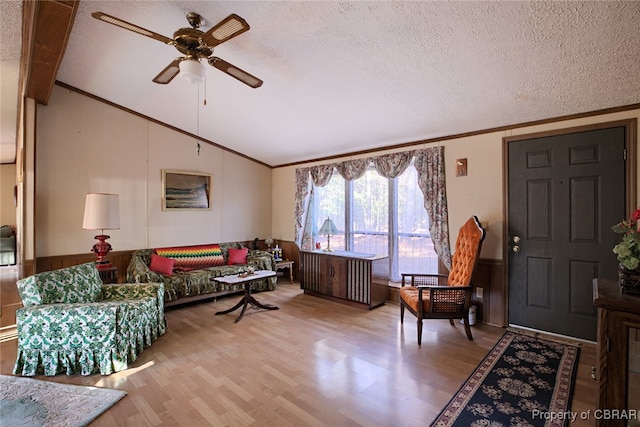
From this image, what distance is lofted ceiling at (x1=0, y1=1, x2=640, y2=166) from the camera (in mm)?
2068

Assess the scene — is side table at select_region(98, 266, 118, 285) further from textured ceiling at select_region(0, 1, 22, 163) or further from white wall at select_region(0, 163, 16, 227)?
white wall at select_region(0, 163, 16, 227)

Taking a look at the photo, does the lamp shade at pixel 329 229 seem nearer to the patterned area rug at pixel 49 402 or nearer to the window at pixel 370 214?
the window at pixel 370 214

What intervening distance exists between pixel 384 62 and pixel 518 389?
2.78m

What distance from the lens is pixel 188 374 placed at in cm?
249

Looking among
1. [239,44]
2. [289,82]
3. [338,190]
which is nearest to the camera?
[239,44]

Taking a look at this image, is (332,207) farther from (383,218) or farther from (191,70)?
(191,70)

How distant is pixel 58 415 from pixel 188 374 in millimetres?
805

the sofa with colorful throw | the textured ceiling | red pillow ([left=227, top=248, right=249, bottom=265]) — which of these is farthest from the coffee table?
the textured ceiling

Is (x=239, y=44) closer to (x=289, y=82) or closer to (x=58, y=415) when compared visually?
(x=289, y=82)

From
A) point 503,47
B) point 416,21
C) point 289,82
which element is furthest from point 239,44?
point 503,47

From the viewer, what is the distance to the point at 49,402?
6.91 feet

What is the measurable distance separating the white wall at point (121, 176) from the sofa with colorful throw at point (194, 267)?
0.91 feet

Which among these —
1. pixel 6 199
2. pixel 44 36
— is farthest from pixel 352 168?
pixel 6 199

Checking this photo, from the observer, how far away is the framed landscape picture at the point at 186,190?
488 centimetres
